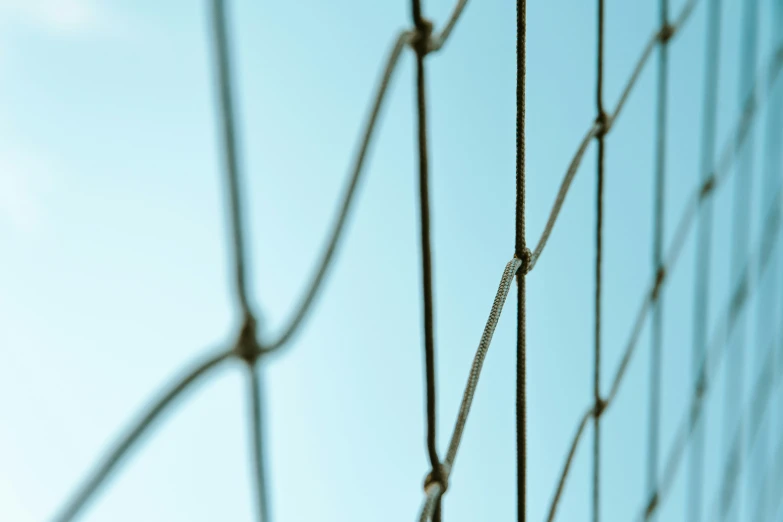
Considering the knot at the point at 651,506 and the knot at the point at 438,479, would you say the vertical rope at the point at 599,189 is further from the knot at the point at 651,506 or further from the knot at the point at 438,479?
Answer: the knot at the point at 651,506

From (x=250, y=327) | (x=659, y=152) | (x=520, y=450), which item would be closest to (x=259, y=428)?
(x=250, y=327)

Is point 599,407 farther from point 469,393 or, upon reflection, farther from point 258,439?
point 258,439

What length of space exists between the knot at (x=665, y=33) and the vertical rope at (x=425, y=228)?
547mm

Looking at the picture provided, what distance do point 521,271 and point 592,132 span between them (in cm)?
21

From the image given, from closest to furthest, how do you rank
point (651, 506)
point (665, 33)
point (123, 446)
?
point (123, 446) → point (665, 33) → point (651, 506)

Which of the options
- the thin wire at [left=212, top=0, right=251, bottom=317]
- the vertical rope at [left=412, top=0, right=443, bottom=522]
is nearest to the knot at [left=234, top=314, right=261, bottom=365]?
the thin wire at [left=212, top=0, right=251, bottom=317]

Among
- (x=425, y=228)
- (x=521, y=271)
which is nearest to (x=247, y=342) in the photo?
(x=425, y=228)

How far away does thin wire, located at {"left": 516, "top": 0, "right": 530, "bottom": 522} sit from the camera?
469 millimetres

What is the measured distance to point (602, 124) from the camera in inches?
26.5

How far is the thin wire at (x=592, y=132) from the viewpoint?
0.55 metres

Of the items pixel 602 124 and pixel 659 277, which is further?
pixel 659 277

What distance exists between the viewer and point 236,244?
0.80 ft

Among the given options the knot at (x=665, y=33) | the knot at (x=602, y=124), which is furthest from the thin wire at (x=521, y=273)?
the knot at (x=665, y=33)

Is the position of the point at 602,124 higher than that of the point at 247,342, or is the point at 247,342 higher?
the point at 602,124
